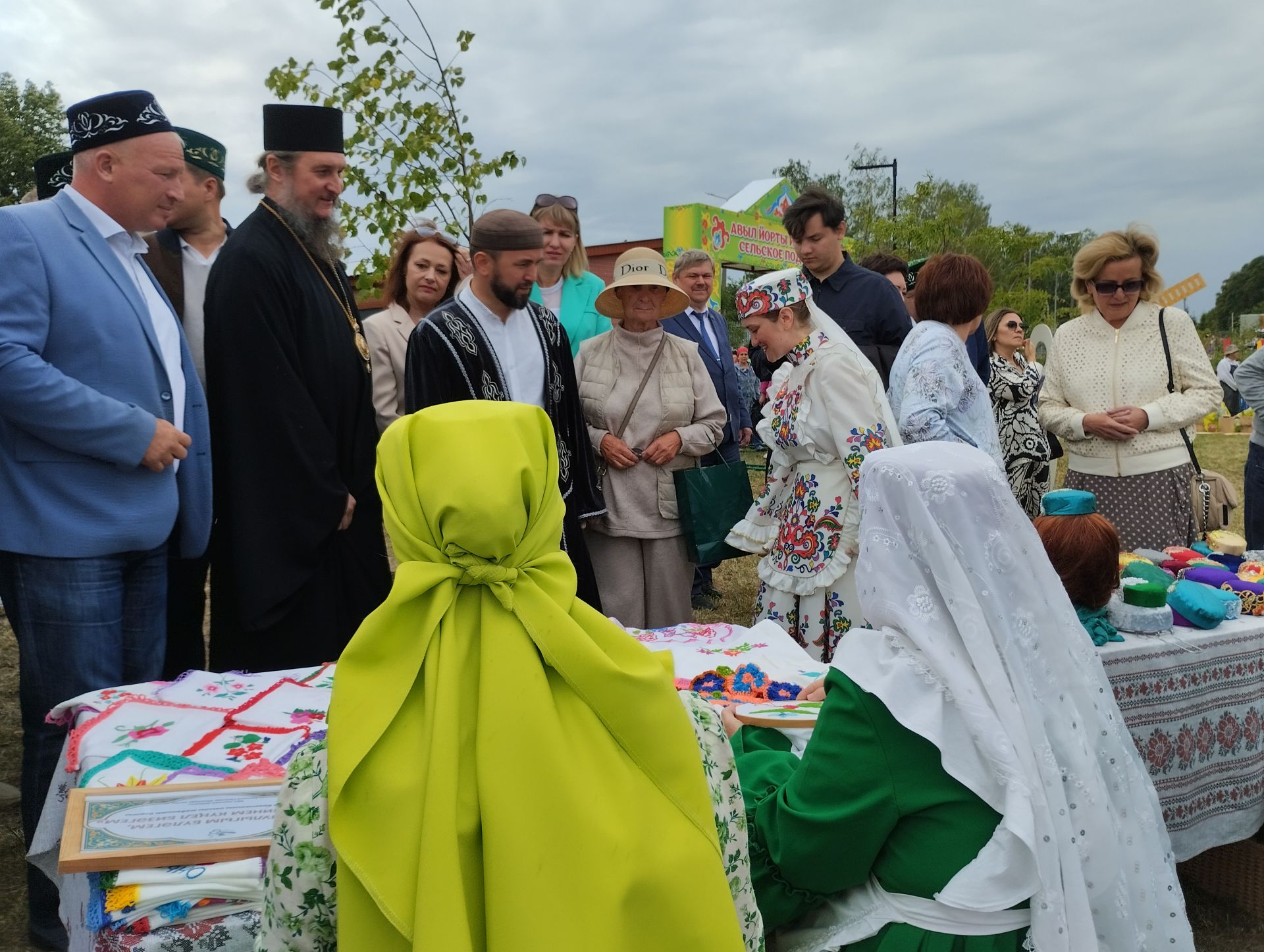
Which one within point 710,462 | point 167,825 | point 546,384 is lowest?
point 167,825

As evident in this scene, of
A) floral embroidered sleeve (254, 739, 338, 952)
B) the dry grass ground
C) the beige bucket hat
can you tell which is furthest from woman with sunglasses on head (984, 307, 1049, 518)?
floral embroidered sleeve (254, 739, 338, 952)

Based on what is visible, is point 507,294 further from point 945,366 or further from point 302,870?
point 302,870

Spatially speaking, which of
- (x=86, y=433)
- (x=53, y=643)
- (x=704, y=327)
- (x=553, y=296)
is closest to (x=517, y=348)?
(x=553, y=296)

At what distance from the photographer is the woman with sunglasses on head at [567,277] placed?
190 inches

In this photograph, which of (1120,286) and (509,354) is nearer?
(509,354)

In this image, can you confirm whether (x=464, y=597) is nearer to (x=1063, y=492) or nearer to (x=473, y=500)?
(x=473, y=500)

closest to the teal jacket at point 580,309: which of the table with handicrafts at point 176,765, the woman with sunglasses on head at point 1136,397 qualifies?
the woman with sunglasses on head at point 1136,397

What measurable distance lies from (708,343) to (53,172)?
3.58m

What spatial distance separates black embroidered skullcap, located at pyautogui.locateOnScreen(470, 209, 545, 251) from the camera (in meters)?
3.49

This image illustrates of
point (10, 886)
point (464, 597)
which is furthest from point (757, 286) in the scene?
point (10, 886)

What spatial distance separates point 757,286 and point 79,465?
2283mm

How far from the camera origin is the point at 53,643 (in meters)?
2.45

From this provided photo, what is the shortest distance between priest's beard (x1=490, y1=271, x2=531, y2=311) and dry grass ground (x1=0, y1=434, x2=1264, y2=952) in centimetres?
246

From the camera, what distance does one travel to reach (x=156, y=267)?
3.49m
